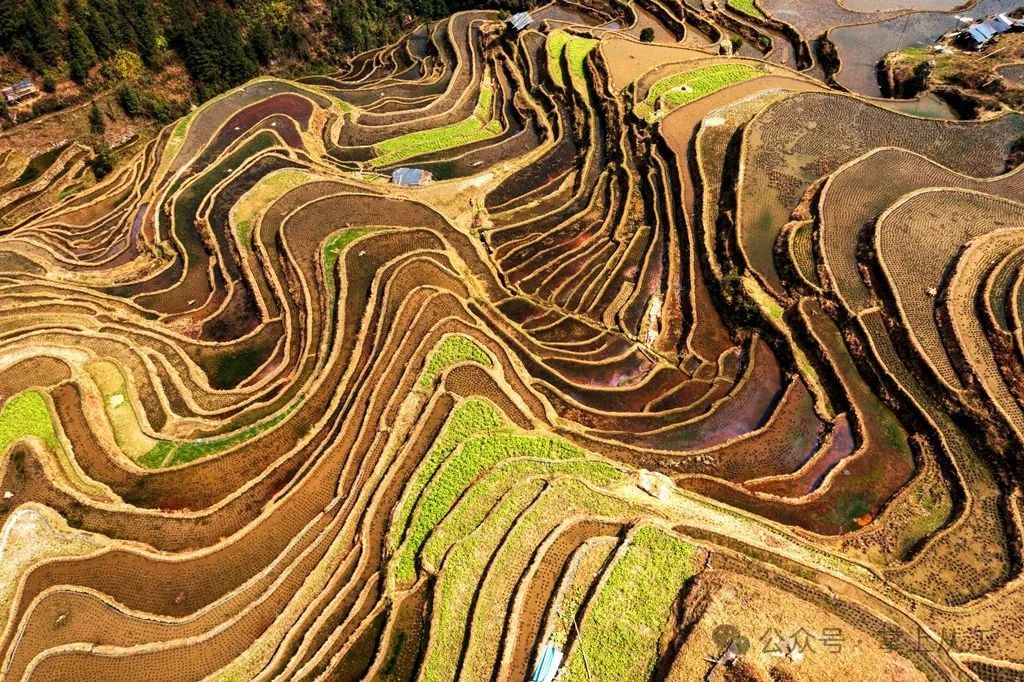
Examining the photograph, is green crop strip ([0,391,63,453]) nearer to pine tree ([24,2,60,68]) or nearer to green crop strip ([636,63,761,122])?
pine tree ([24,2,60,68])

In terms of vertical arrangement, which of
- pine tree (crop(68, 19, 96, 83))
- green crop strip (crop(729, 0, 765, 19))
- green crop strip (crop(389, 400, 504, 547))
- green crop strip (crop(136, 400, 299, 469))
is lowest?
green crop strip (crop(389, 400, 504, 547))

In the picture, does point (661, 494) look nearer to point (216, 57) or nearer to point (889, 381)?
point (889, 381)

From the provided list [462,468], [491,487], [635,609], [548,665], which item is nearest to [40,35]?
[462,468]

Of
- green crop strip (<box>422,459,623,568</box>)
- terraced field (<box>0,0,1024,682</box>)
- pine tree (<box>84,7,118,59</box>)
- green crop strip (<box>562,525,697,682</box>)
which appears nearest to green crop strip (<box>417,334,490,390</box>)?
terraced field (<box>0,0,1024,682</box>)

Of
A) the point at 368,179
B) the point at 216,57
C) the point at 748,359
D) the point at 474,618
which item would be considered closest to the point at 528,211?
the point at 368,179

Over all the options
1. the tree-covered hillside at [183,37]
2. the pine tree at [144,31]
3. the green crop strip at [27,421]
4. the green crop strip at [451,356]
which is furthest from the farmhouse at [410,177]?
the pine tree at [144,31]

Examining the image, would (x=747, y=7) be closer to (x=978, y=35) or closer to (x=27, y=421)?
(x=978, y=35)

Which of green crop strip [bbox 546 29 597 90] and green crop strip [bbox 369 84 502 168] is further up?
green crop strip [bbox 546 29 597 90]

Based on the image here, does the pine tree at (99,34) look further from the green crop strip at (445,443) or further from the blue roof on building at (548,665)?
the blue roof on building at (548,665)
